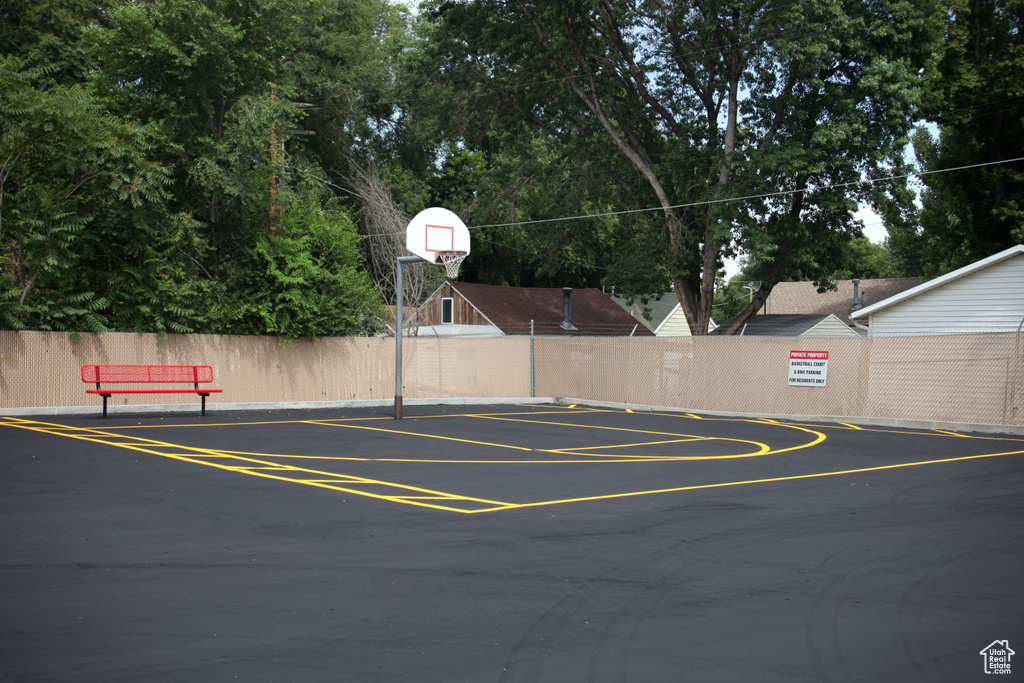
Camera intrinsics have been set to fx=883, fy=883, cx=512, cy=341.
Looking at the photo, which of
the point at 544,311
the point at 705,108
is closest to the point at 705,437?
the point at 705,108

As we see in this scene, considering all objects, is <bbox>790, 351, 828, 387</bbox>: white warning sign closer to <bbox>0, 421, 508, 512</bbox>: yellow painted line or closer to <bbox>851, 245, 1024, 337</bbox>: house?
<bbox>851, 245, 1024, 337</bbox>: house

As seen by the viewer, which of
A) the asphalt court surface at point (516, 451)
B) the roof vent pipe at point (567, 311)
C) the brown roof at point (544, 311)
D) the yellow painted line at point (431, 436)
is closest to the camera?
the asphalt court surface at point (516, 451)

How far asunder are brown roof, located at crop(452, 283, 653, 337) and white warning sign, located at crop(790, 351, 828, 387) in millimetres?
23445

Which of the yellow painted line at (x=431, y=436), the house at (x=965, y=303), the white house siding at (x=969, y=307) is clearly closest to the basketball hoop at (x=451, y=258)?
the yellow painted line at (x=431, y=436)

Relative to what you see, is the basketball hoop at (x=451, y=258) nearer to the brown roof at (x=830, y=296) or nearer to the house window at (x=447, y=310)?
the house window at (x=447, y=310)

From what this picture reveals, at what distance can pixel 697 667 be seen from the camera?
5.05m

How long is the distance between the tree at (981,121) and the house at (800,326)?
6.76 meters

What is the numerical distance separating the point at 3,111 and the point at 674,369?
19.1m

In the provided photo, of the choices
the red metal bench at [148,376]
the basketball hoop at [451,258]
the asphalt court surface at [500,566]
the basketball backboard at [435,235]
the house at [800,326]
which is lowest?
the asphalt court surface at [500,566]

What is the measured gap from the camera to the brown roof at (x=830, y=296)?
2095 inches

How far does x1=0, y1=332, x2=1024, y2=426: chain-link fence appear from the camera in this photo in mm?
21281

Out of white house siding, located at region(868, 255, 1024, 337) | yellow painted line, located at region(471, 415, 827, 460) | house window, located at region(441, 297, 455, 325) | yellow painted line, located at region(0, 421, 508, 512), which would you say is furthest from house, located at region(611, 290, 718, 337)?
yellow painted line, located at region(0, 421, 508, 512)

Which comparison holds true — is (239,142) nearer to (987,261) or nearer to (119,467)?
(119,467)

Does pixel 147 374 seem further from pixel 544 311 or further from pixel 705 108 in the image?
pixel 544 311
